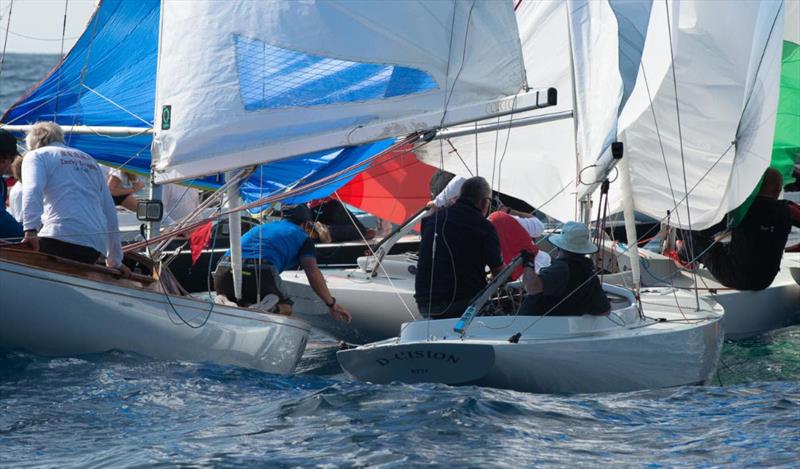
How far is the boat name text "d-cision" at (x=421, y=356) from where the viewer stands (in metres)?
6.22

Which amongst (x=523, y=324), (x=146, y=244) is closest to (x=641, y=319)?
(x=523, y=324)

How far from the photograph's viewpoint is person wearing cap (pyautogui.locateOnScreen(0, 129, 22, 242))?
21.9 ft

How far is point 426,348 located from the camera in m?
6.25

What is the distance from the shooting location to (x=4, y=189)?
7.04m

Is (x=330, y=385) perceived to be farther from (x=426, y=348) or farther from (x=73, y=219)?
(x=73, y=219)

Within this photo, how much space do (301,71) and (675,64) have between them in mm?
3861

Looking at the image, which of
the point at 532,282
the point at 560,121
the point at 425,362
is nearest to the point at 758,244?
the point at 560,121

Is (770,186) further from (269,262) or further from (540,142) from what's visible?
(269,262)

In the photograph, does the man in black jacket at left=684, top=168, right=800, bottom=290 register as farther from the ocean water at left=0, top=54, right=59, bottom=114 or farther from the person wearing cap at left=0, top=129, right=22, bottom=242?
the ocean water at left=0, top=54, right=59, bottom=114

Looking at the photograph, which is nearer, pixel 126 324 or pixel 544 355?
pixel 544 355

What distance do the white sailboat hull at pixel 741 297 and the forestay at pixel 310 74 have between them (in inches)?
110

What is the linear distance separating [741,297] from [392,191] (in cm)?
358

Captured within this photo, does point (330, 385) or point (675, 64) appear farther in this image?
point (675, 64)

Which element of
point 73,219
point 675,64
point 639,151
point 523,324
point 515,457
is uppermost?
point 675,64
